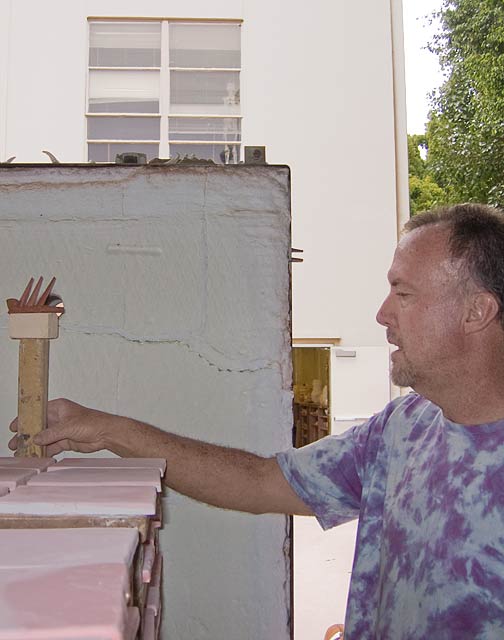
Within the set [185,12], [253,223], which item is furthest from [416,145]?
[253,223]

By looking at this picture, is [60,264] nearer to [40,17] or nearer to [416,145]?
[40,17]

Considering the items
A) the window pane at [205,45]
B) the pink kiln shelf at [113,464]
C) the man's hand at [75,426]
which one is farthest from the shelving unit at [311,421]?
the pink kiln shelf at [113,464]

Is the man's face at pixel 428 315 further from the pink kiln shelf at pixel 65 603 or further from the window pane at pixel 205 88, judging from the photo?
the window pane at pixel 205 88

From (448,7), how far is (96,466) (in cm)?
1412

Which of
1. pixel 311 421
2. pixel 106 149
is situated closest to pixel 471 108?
pixel 311 421

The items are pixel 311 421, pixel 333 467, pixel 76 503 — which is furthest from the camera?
pixel 311 421

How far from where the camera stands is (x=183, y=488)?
1.69 meters

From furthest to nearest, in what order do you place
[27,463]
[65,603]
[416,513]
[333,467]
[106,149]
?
[106,149] < [333,467] < [416,513] < [27,463] < [65,603]

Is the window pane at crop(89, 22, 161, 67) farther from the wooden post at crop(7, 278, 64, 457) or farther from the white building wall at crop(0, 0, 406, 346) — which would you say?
the wooden post at crop(7, 278, 64, 457)

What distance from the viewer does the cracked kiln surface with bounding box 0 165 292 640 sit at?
1.83 metres

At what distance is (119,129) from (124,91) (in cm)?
59

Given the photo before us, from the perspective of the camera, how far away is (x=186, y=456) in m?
1.67

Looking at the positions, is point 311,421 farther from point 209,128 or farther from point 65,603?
point 65,603

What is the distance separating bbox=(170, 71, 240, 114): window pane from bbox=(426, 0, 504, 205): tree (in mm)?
4478
